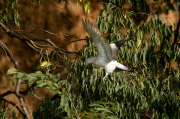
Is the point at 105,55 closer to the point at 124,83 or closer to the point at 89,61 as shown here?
the point at 89,61

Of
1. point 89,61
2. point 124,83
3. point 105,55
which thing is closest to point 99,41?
point 105,55

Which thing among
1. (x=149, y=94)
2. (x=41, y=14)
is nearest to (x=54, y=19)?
(x=41, y=14)

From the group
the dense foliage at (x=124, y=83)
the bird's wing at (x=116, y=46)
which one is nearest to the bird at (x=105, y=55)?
the bird's wing at (x=116, y=46)

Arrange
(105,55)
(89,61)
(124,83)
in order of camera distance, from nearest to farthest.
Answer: (105,55), (89,61), (124,83)

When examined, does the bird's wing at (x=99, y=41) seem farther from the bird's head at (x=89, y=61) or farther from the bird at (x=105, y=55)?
the bird's head at (x=89, y=61)

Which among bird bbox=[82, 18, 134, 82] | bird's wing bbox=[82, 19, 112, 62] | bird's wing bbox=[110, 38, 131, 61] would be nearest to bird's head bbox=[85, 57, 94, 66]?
bird bbox=[82, 18, 134, 82]

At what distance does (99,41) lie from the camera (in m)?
2.33

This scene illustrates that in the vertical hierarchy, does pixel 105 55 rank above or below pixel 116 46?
below

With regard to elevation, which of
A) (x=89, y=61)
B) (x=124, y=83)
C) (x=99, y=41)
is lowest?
(x=124, y=83)

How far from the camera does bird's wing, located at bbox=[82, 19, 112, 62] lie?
2195mm

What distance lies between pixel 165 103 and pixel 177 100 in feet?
0.47

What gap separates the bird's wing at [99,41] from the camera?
7.20 feet

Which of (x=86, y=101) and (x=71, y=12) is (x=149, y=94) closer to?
(x=86, y=101)

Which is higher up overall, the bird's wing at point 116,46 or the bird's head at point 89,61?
the bird's wing at point 116,46
